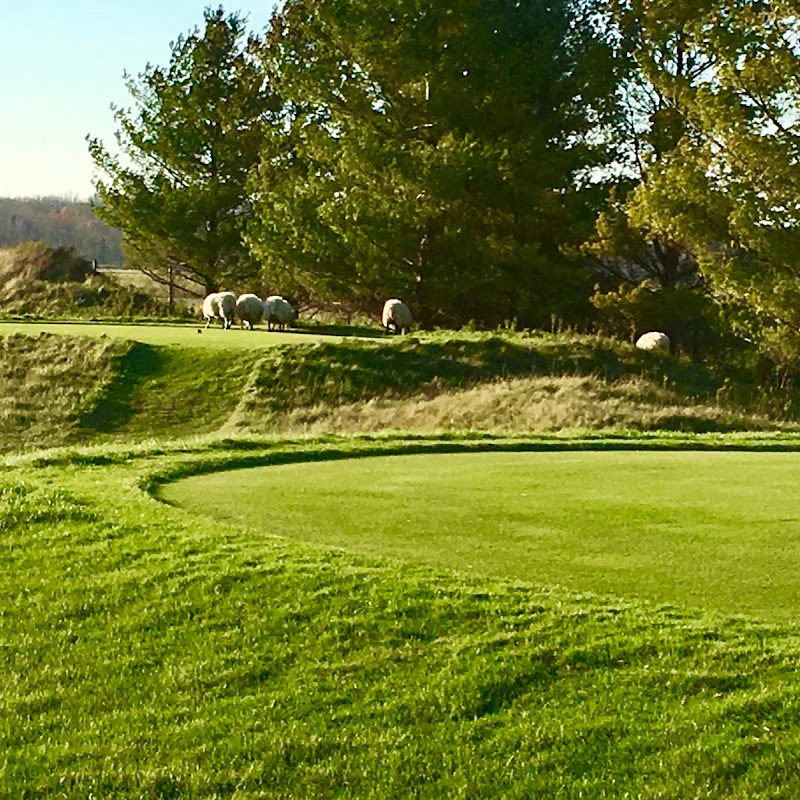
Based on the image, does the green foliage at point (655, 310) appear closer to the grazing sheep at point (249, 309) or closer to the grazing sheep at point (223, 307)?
the grazing sheep at point (249, 309)

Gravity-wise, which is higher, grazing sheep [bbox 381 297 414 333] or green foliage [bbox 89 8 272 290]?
green foliage [bbox 89 8 272 290]

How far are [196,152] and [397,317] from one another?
14.9m

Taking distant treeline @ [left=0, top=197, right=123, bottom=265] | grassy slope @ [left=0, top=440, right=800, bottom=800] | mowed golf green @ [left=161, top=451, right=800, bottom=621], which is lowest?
grassy slope @ [left=0, top=440, right=800, bottom=800]

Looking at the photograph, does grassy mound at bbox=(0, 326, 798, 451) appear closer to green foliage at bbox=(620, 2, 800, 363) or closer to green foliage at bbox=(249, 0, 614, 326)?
green foliage at bbox=(620, 2, 800, 363)

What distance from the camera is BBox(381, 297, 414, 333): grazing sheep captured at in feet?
106

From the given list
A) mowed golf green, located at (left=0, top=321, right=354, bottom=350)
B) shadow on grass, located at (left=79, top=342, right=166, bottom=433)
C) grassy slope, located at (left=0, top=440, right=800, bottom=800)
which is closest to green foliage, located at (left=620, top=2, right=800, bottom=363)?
mowed golf green, located at (left=0, top=321, right=354, bottom=350)

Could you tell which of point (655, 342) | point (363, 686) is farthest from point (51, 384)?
point (363, 686)

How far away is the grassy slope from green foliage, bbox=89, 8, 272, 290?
119ft

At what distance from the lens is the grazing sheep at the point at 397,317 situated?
32.4m

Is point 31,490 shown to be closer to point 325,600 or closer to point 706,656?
point 325,600

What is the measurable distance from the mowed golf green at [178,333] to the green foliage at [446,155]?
156 inches

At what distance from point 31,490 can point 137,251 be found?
3709 centimetres

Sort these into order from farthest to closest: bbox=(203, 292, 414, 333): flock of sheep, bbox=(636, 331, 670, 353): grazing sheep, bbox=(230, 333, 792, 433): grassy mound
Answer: bbox=(203, 292, 414, 333): flock of sheep
bbox=(636, 331, 670, 353): grazing sheep
bbox=(230, 333, 792, 433): grassy mound

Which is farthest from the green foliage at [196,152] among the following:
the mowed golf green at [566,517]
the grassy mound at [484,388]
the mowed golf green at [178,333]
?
the mowed golf green at [566,517]
